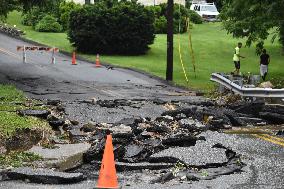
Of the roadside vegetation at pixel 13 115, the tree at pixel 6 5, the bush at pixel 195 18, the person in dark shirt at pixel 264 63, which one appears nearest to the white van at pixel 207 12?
the bush at pixel 195 18

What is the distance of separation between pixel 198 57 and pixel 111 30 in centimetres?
614

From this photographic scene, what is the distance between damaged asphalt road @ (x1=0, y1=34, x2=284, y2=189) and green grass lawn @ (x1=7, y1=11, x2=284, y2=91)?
579 cm

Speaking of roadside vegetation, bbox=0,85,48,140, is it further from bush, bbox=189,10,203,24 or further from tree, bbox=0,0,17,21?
bush, bbox=189,10,203,24

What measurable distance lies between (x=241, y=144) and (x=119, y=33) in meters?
29.7

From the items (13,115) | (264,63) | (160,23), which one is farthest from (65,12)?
(13,115)

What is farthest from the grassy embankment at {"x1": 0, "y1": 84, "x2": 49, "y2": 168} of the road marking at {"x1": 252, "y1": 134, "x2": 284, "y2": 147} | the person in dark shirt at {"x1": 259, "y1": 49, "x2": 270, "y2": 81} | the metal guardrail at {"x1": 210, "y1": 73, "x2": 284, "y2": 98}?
the person in dark shirt at {"x1": 259, "y1": 49, "x2": 270, "y2": 81}

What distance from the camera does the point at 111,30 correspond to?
137 feet

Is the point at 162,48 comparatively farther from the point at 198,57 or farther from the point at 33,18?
the point at 33,18

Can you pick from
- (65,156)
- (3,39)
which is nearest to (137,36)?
(3,39)

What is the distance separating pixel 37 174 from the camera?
9492 mm

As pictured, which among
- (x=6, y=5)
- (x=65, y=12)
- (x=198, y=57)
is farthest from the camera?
(x=65, y=12)

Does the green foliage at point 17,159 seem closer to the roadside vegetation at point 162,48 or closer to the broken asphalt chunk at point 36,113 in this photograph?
the broken asphalt chunk at point 36,113

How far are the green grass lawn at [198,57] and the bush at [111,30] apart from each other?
1.10 metres

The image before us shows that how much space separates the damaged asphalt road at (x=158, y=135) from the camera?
9.76 m
